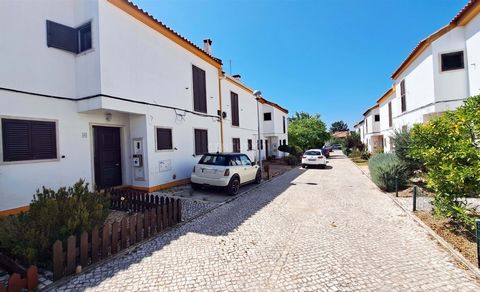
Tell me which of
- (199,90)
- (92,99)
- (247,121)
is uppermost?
(199,90)

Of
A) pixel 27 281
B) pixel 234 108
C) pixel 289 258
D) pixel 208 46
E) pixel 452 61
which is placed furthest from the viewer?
pixel 234 108

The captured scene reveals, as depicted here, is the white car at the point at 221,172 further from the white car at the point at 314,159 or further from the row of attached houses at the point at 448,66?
the white car at the point at 314,159

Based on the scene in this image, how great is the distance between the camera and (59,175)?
7230 millimetres

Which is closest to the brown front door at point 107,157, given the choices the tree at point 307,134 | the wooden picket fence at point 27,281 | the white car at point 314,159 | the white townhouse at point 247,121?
the wooden picket fence at point 27,281

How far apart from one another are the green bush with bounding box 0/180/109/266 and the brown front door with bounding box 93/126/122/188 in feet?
15.2

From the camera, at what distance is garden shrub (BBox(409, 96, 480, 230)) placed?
4133 mm

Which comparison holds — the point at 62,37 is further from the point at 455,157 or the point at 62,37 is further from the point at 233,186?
the point at 455,157

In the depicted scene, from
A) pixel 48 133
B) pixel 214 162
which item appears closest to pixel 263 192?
pixel 214 162

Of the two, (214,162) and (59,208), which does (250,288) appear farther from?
(214,162)

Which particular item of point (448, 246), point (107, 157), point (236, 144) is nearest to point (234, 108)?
point (236, 144)

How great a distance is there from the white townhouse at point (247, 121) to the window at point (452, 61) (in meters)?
8.94

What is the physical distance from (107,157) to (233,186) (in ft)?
16.6

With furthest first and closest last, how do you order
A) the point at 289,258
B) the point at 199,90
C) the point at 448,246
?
the point at 199,90 < the point at 448,246 < the point at 289,258

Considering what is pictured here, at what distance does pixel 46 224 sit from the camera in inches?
149
